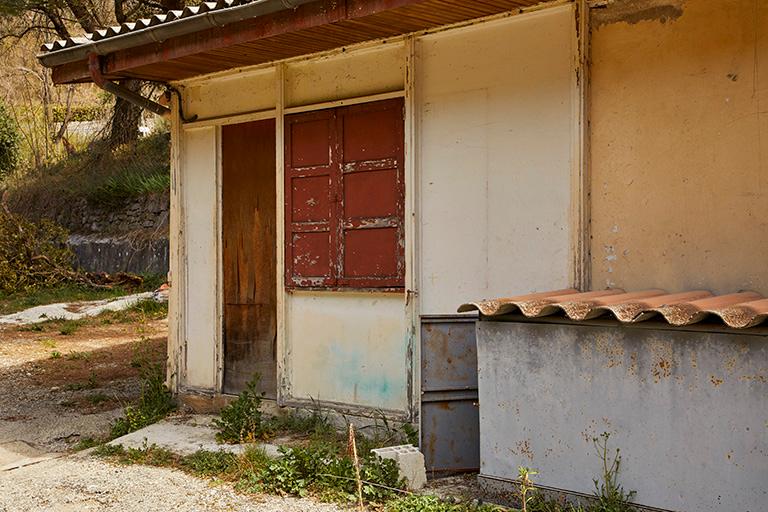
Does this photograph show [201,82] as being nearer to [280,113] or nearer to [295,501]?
[280,113]

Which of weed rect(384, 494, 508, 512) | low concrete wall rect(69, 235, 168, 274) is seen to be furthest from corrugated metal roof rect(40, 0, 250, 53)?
low concrete wall rect(69, 235, 168, 274)

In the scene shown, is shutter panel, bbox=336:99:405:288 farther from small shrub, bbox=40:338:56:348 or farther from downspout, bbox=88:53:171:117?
small shrub, bbox=40:338:56:348

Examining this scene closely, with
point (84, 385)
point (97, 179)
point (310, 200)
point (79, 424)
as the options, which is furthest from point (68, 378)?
point (97, 179)

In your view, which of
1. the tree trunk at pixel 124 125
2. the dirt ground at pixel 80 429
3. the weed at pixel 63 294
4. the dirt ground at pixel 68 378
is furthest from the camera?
the tree trunk at pixel 124 125

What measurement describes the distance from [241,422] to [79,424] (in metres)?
2.08

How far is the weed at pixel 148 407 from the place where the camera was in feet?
25.2

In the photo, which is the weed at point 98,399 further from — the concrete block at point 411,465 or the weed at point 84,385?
the concrete block at point 411,465

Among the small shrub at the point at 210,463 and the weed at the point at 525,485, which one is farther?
the small shrub at the point at 210,463

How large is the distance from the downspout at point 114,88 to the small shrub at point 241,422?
297cm

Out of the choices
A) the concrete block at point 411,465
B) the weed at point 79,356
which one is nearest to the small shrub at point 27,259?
the weed at point 79,356

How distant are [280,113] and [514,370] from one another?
3.55m

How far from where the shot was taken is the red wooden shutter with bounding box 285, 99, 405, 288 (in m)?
6.87

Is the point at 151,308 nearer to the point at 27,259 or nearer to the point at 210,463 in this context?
the point at 27,259

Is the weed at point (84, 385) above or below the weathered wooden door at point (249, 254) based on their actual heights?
below
